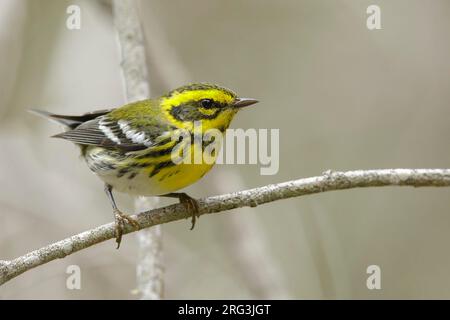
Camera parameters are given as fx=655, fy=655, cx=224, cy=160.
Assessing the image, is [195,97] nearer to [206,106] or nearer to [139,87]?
[206,106]

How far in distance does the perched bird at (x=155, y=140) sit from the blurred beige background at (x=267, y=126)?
1.60 m

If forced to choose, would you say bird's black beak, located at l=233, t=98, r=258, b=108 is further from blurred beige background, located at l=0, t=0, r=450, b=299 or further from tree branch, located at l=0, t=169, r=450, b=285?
blurred beige background, located at l=0, t=0, r=450, b=299

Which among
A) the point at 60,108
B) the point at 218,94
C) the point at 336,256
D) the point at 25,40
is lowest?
the point at 336,256

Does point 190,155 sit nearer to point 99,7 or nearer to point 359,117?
point 99,7

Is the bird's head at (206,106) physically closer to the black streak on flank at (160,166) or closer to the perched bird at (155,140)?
the perched bird at (155,140)

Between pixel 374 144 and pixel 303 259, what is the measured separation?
6.04ft

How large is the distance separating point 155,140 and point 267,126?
4072 mm

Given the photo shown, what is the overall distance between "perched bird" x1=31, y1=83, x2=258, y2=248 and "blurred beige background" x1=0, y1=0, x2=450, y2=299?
160 cm

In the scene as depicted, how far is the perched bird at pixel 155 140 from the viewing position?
4.98 metres

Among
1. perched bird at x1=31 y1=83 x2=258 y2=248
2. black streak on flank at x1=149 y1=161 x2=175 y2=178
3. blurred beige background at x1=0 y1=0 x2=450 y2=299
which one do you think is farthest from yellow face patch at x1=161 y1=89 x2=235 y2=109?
blurred beige background at x1=0 y1=0 x2=450 y2=299

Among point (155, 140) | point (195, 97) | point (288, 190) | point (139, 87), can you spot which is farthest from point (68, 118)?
point (288, 190)

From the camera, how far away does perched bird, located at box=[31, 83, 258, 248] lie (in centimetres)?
498

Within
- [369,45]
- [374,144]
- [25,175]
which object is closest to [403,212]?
[374,144]

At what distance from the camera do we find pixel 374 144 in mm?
8758
